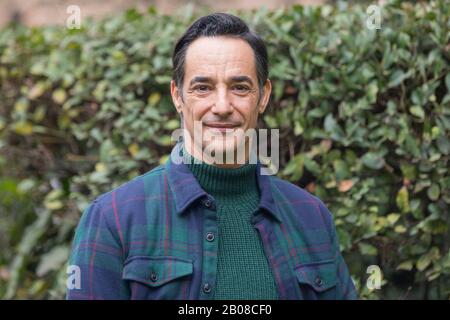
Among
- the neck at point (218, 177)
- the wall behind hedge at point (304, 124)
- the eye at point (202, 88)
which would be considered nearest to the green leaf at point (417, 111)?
the wall behind hedge at point (304, 124)

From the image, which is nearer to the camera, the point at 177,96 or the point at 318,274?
the point at 318,274

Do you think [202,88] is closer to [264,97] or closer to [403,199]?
[264,97]

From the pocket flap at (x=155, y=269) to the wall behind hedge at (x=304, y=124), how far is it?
4.46 ft

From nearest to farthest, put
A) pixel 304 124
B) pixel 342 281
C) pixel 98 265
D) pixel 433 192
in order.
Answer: pixel 98 265 → pixel 342 281 → pixel 433 192 → pixel 304 124

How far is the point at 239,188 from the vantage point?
238 centimetres

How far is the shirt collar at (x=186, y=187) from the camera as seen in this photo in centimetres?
226

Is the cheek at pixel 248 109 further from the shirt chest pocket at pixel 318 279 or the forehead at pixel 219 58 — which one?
the shirt chest pocket at pixel 318 279

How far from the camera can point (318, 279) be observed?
2307mm

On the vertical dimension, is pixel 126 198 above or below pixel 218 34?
below

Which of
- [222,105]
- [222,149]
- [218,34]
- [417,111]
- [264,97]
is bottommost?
[222,149]

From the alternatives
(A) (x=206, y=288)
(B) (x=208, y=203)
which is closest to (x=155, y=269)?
(A) (x=206, y=288)

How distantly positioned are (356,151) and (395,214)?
0.34m

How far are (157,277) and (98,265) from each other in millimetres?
167

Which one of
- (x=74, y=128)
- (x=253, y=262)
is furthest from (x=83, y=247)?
(x=74, y=128)
